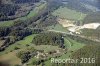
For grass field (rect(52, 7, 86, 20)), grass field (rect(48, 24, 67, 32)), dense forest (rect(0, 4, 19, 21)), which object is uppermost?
dense forest (rect(0, 4, 19, 21))

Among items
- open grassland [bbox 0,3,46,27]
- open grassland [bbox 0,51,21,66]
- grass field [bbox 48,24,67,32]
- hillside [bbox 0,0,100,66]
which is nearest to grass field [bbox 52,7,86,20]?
hillside [bbox 0,0,100,66]

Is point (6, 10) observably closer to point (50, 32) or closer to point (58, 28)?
point (58, 28)

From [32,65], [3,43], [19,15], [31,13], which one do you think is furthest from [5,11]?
[32,65]

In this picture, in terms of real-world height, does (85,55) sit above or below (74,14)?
above

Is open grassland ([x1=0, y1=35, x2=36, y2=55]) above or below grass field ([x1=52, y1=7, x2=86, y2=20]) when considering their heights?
above

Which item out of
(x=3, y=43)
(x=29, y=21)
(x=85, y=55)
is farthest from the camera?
(x=29, y=21)

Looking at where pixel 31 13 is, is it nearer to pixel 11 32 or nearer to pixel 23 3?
pixel 23 3

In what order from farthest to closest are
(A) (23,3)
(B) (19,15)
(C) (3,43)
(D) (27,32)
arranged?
(A) (23,3) < (B) (19,15) < (D) (27,32) < (C) (3,43)

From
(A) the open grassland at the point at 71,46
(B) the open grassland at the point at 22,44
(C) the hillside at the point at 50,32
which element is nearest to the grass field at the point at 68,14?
(C) the hillside at the point at 50,32

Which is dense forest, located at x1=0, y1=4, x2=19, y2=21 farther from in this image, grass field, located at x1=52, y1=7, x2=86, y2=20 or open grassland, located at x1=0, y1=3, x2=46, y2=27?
grass field, located at x1=52, y1=7, x2=86, y2=20
